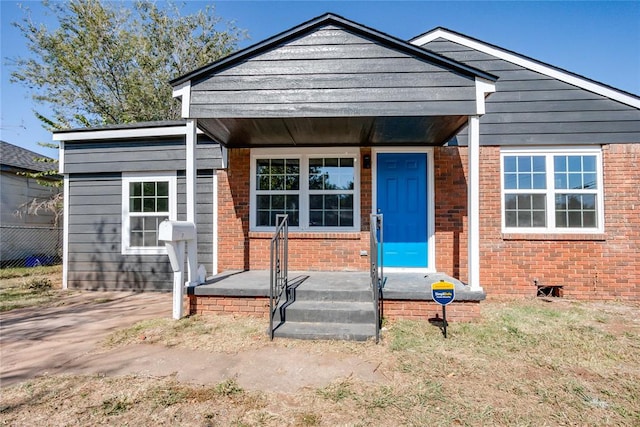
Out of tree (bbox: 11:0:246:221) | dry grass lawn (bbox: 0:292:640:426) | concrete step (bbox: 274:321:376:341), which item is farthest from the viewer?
tree (bbox: 11:0:246:221)

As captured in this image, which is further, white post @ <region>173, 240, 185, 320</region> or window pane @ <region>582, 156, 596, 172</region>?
window pane @ <region>582, 156, 596, 172</region>

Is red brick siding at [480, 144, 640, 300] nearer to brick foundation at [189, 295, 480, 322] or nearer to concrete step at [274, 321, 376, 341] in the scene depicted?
brick foundation at [189, 295, 480, 322]

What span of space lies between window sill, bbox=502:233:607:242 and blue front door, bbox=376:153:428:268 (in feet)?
5.14

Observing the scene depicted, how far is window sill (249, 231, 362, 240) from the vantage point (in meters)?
→ 5.71

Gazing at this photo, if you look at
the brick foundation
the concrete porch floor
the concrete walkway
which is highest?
the concrete porch floor

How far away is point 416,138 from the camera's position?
17.6 feet

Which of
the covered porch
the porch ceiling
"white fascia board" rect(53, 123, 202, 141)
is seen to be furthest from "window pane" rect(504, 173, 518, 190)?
"white fascia board" rect(53, 123, 202, 141)

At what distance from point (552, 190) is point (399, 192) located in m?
2.79

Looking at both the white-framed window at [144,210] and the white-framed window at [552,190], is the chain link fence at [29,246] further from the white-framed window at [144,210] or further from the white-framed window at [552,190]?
the white-framed window at [552,190]

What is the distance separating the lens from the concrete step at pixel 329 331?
11.4ft

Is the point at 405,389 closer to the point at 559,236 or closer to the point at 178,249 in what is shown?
the point at 178,249

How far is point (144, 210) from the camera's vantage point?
20.8 feet

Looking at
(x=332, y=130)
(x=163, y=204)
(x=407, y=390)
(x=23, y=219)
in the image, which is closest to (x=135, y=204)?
(x=163, y=204)

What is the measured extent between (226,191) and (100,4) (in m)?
12.5
